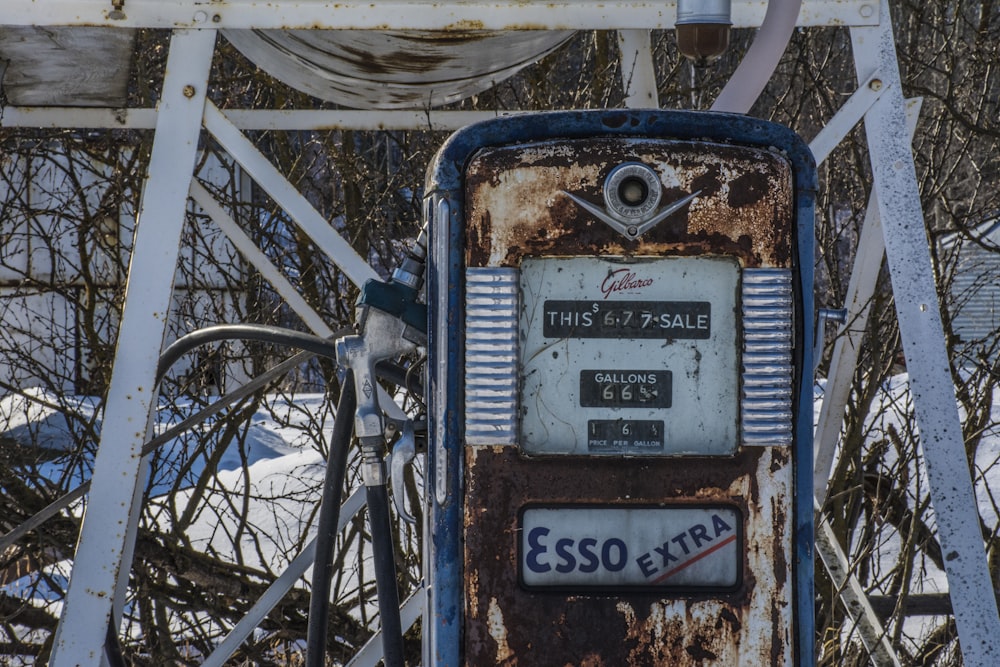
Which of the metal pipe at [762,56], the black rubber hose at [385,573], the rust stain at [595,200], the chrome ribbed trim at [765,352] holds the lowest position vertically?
the black rubber hose at [385,573]

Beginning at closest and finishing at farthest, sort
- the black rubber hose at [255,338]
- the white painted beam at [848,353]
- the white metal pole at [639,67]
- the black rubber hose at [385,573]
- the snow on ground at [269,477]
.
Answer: the black rubber hose at [385,573]
the black rubber hose at [255,338]
the white painted beam at [848,353]
the white metal pole at [639,67]
the snow on ground at [269,477]

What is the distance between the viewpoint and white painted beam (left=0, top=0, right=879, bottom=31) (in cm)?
240

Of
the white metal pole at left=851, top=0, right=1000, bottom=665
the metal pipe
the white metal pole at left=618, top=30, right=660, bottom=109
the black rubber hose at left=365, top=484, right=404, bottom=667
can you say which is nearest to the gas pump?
the black rubber hose at left=365, top=484, right=404, bottom=667

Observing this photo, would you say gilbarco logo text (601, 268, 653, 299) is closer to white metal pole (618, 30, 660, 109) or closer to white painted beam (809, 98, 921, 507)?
white painted beam (809, 98, 921, 507)

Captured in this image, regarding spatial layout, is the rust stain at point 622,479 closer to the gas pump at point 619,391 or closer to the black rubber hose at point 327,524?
the gas pump at point 619,391

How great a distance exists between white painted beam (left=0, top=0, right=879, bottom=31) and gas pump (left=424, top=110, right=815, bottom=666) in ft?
1.63

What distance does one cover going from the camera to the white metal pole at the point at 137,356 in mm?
2391

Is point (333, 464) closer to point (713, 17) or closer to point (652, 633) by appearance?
point (652, 633)

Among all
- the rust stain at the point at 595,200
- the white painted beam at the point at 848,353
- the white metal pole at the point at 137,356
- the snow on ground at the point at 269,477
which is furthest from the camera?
the snow on ground at the point at 269,477

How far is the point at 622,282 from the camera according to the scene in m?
1.99

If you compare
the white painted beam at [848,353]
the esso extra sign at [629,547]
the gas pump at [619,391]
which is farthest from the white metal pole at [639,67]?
the esso extra sign at [629,547]

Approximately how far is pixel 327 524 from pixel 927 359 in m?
1.29

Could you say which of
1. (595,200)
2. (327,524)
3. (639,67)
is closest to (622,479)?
(595,200)

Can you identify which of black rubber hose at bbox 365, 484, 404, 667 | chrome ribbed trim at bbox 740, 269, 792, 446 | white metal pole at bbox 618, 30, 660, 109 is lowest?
black rubber hose at bbox 365, 484, 404, 667
